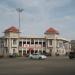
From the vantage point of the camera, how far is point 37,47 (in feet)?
383

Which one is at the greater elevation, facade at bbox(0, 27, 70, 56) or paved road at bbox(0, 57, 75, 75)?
facade at bbox(0, 27, 70, 56)

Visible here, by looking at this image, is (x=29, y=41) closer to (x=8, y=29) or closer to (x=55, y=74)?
(x=8, y=29)

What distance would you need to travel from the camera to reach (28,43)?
118625 mm

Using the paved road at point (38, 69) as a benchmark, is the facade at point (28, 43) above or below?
above

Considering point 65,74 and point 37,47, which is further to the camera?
point 37,47

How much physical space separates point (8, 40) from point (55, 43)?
18.1 m

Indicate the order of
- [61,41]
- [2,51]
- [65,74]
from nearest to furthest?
[65,74] → [2,51] → [61,41]

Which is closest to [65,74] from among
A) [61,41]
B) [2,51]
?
[2,51]

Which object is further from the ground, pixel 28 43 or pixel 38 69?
pixel 28 43

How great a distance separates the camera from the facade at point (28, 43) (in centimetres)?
11625

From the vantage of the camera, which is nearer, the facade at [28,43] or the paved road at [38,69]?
the paved road at [38,69]

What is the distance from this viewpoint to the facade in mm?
116250

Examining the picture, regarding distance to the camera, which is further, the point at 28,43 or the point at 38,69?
the point at 28,43

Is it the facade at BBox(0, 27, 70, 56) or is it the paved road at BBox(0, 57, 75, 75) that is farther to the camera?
the facade at BBox(0, 27, 70, 56)
